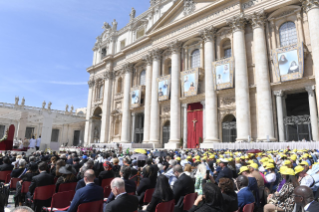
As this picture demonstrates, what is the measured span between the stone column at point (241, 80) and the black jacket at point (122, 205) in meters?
17.5

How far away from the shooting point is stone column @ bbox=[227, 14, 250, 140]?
63.7 ft

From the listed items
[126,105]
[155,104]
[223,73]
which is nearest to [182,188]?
[223,73]

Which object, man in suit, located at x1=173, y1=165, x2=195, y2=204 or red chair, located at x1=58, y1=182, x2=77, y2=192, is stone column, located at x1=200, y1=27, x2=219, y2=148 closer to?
man in suit, located at x1=173, y1=165, x2=195, y2=204

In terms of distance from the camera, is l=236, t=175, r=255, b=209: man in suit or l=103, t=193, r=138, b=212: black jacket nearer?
l=103, t=193, r=138, b=212: black jacket

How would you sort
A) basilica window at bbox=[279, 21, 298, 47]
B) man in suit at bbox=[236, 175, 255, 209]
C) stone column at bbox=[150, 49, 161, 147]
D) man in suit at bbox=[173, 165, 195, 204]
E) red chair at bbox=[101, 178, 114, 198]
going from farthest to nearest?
stone column at bbox=[150, 49, 161, 147] < basilica window at bbox=[279, 21, 298, 47] < red chair at bbox=[101, 178, 114, 198] < man in suit at bbox=[173, 165, 195, 204] < man in suit at bbox=[236, 175, 255, 209]

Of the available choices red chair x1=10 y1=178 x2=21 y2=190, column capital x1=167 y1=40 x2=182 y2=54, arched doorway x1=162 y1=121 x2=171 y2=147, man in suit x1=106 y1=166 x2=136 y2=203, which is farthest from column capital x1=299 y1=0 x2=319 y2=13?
red chair x1=10 y1=178 x2=21 y2=190

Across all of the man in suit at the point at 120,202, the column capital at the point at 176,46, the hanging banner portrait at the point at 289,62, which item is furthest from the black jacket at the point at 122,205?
the column capital at the point at 176,46

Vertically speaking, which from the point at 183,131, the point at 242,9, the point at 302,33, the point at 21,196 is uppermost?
the point at 242,9

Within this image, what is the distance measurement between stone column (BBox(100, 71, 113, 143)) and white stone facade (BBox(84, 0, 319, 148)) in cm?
15

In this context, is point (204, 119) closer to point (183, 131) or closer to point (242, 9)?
point (183, 131)

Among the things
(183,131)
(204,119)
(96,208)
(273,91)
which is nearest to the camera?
(96,208)

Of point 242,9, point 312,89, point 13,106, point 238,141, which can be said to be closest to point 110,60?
point 13,106

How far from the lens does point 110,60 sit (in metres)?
36.2

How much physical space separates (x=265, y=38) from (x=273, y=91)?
509 cm
